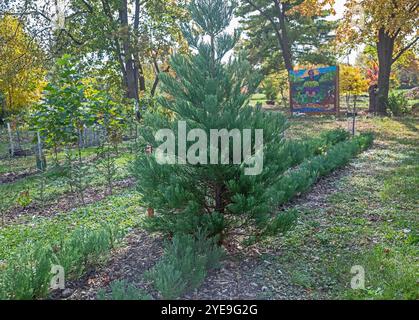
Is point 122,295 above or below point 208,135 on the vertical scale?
below

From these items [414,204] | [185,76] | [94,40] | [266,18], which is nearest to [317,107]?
[266,18]

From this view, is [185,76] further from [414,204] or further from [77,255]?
[414,204]

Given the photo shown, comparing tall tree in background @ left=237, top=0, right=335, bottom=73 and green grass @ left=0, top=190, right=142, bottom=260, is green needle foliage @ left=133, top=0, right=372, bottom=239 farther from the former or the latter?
tall tree in background @ left=237, top=0, right=335, bottom=73

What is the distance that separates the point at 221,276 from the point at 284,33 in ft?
57.4

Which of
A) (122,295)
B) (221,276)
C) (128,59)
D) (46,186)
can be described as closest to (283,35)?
(128,59)

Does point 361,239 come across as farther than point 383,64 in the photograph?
No

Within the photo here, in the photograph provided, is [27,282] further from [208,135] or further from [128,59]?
[128,59]

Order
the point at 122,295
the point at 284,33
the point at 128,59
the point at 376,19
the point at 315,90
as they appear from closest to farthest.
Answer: the point at 122,295 → the point at 376,19 → the point at 128,59 → the point at 315,90 → the point at 284,33

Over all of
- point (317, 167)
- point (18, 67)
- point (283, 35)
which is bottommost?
point (317, 167)

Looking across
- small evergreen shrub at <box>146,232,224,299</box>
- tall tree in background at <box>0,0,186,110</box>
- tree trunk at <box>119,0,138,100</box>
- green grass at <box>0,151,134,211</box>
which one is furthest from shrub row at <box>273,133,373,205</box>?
tree trunk at <box>119,0,138,100</box>

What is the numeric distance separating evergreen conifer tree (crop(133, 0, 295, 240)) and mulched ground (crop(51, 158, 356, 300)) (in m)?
0.34

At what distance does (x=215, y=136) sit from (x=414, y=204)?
3.30 metres

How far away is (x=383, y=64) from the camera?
51.2ft

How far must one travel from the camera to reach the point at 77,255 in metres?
2.90
